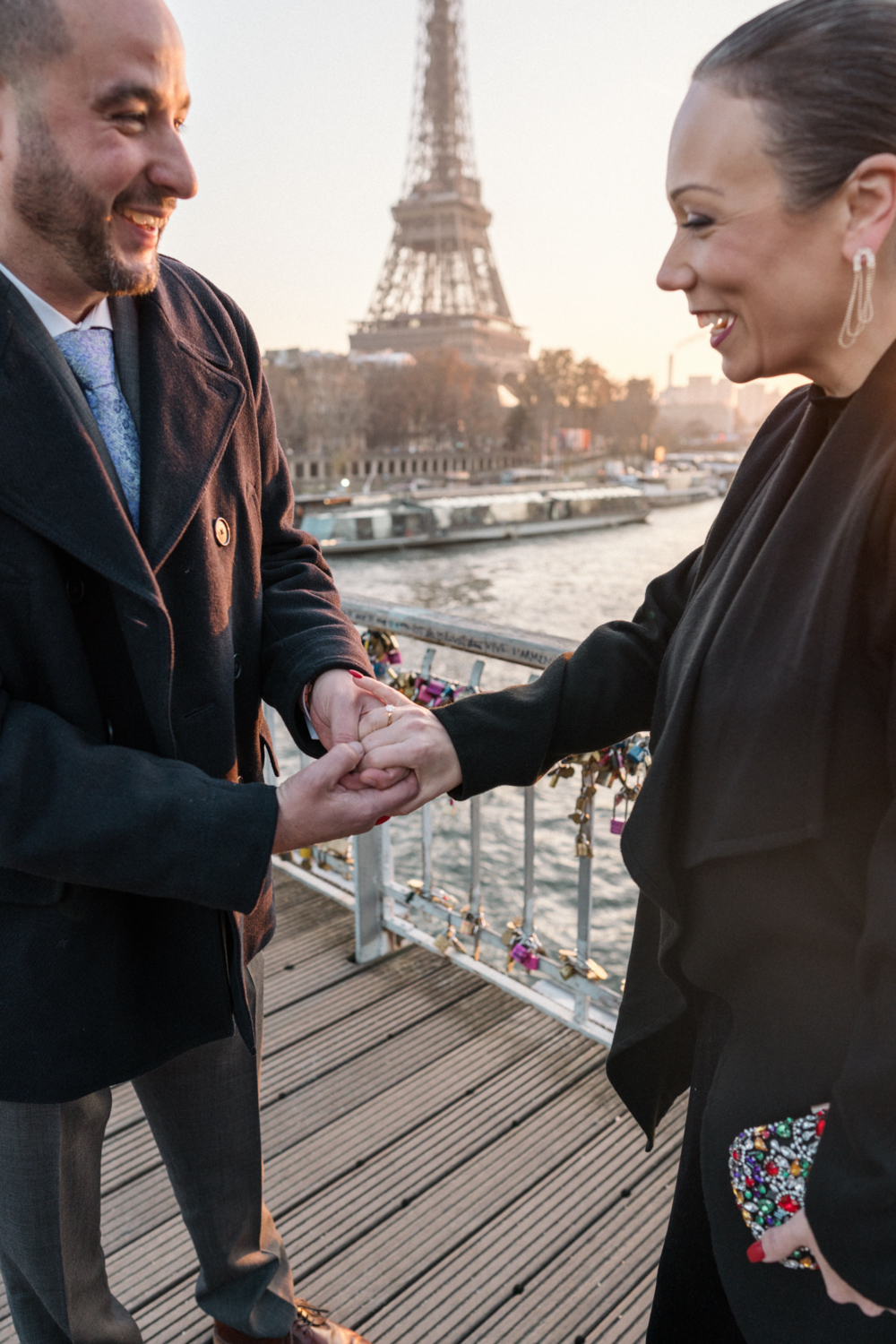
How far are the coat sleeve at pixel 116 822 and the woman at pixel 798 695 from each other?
510 millimetres

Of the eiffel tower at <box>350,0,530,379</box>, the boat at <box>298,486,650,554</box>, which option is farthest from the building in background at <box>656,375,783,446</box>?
the boat at <box>298,486,650,554</box>

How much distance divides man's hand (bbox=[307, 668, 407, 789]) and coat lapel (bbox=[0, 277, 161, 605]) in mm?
384

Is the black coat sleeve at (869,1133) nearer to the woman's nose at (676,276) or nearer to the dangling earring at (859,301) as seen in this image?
the dangling earring at (859,301)

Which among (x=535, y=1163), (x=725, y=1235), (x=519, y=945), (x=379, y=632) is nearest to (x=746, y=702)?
(x=725, y=1235)

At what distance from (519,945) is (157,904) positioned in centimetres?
151

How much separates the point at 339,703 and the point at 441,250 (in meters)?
77.5

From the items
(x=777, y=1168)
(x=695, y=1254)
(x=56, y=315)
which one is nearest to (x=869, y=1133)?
(x=777, y=1168)

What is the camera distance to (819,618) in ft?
2.91

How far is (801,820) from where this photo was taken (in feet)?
2.98

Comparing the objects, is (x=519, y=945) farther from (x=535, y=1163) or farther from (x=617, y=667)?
(x=617, y=667)

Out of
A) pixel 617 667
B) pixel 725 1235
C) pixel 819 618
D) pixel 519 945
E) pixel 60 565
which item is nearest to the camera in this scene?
pixel 819 618

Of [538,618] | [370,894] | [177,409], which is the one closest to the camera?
[177,409]

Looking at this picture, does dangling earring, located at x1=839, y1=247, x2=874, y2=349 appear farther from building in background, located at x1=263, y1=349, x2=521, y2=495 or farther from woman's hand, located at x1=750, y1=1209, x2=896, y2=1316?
building in background, located at x1=263, y1=349, x2=521, y2=495

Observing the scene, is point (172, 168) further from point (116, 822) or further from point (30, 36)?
point (116, 822)
